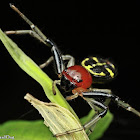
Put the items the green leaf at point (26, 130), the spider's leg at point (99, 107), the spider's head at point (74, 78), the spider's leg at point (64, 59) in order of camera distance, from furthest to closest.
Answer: the spider's leg at point (64, 59) → the spider's head at point (74, 78) → the spider's leg at point (99, 107) → the green leaf at point (26, 130)

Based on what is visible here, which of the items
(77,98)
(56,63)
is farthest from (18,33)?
(77,98)

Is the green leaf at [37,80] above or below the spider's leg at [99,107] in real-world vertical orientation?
above

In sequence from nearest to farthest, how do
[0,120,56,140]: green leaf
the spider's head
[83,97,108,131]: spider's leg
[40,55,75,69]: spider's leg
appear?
[0,120,56,140]: green leaf, [83,97,108,131]: spider's leg, the spider's head, [40,55,75,69]: spider's leg

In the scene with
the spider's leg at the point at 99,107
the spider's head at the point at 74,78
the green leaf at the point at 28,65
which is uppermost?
the green leaf at the point at 28,65

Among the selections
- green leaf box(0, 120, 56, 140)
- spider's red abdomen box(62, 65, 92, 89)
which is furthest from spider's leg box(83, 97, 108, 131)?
green leaf box(0, 120, 56, 140)

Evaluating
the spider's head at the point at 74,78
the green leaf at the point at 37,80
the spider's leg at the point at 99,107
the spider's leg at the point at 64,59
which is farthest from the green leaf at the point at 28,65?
the spider's leg at the point at 64,59

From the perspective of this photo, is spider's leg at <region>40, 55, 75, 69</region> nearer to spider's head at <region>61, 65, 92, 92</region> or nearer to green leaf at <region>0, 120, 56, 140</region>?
spider's head at <region>61, 65, 92, 92</region>

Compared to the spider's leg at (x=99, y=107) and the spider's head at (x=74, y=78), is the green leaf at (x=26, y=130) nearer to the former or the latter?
the spider's leg at (x=99, y=107)

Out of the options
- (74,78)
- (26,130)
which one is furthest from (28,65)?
(74,78)

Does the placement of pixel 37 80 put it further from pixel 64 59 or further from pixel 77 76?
pixel 64 59
